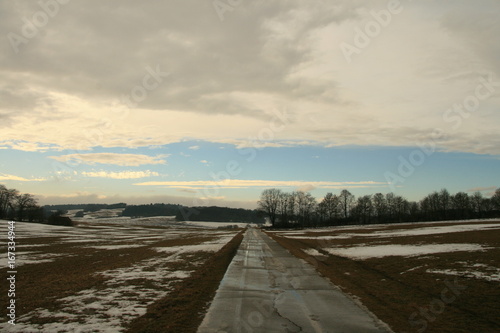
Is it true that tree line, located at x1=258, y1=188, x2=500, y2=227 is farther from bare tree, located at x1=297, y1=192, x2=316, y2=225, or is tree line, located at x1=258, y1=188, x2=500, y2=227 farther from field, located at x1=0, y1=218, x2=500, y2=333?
field, located at x1=0, y1=218, x2=500, y2=333

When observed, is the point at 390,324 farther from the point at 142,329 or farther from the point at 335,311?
the point at 142,329

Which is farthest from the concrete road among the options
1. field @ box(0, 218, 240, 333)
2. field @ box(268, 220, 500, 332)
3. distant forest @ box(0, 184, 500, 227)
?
distant forest @ box(0, 184, 500, 227)

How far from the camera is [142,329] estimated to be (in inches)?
340

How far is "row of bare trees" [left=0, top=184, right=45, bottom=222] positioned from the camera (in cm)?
11806

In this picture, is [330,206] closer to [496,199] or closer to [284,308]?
[496,199]

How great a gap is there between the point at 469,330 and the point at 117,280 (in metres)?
14.5

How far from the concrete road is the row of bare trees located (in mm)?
124372

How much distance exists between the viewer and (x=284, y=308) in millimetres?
10602

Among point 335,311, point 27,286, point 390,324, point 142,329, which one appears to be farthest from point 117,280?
point 390,324

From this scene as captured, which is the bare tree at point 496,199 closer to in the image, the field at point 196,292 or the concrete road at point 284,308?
the field at point 196,292

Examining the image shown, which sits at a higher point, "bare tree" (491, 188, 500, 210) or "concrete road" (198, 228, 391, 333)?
"bare tree" (491, 188, 500, 210)

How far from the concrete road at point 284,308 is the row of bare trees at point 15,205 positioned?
12437 cm

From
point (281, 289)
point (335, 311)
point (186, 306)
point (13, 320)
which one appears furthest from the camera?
point (281, 289)

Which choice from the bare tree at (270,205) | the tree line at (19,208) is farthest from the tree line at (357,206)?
the tree line at (19,208)
